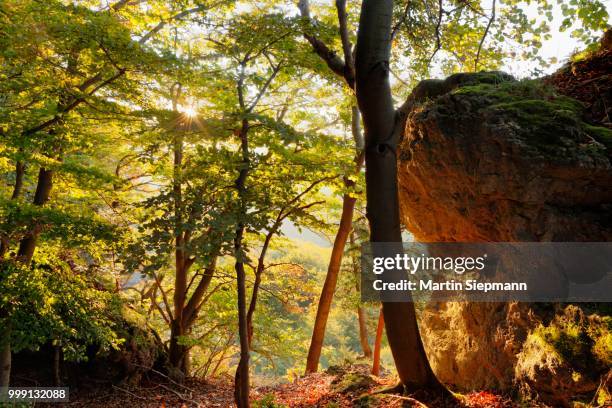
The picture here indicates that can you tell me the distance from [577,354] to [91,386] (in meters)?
9.40

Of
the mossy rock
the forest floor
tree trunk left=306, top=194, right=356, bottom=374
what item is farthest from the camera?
tree trunk left=306, top=194, right=356, bottom=374

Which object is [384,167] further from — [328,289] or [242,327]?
[328,289]

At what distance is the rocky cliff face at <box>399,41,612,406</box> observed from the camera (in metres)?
4.05

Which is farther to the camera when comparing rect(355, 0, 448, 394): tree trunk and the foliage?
the foliage

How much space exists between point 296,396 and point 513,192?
5.60 metres

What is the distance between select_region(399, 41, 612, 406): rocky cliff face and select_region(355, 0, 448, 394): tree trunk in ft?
2.96

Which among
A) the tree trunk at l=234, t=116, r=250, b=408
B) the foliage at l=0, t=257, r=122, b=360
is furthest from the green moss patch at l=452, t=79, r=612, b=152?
the foliage at l=0, t=257, r=122, b=360

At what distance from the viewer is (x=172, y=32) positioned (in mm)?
9609

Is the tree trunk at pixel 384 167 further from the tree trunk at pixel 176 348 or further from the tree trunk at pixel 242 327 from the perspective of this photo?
the tree trunk at pixel 176 348

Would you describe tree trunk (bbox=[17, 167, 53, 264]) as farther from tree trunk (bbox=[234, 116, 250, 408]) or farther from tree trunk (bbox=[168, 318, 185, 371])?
tree trunk (bbox=[168, 318, 185, 371])

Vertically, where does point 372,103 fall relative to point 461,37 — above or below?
below

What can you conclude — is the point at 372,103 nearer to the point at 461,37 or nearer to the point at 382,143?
the point at 382,143

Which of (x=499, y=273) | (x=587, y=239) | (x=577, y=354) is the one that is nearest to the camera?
(x=577, y=354)

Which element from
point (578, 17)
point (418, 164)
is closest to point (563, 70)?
point (578, 17)
